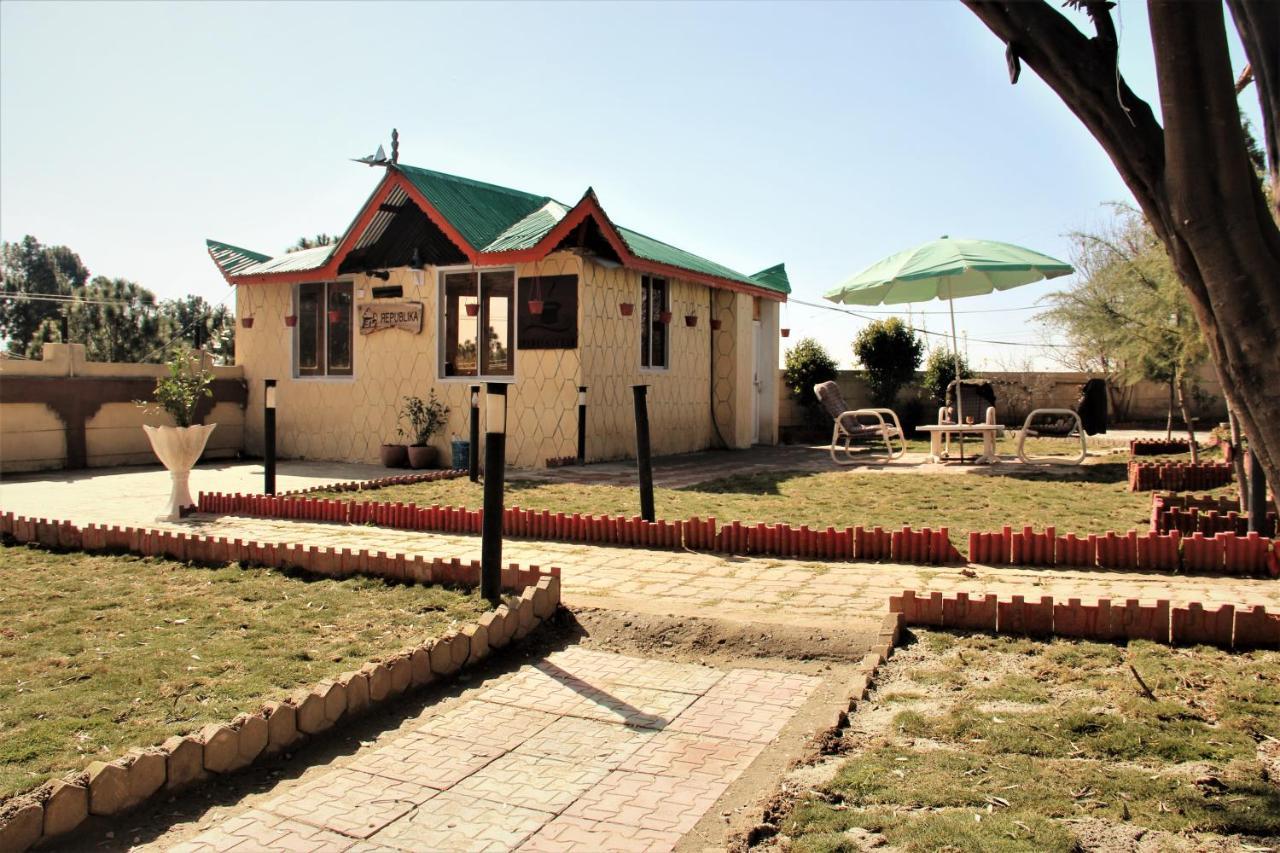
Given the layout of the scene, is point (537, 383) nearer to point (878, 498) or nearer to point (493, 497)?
point (878, 498)

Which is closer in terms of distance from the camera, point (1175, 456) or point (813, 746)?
point (813, 746)

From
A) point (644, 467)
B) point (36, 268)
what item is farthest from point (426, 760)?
point (36, 268)

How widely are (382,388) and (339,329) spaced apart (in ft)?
5.06

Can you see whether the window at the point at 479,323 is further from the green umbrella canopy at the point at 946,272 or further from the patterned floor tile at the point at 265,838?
the patterned floor tile at the point at 265,838

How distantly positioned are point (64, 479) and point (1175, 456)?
15465 millimetres

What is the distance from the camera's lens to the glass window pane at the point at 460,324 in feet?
47.4

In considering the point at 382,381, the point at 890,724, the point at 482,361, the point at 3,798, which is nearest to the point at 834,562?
the point at 890,724

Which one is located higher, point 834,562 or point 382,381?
point 382,381

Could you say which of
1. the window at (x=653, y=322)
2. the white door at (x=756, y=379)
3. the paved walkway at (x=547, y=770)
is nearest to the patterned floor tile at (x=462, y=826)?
the paved walkway at (x=547, y=770)

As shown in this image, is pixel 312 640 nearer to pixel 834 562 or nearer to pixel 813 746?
pixel 813 746

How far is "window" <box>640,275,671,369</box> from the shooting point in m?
15.4

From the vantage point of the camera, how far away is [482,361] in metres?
14.4

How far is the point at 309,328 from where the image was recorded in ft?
53.6

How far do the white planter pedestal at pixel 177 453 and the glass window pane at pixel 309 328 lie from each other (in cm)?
694
